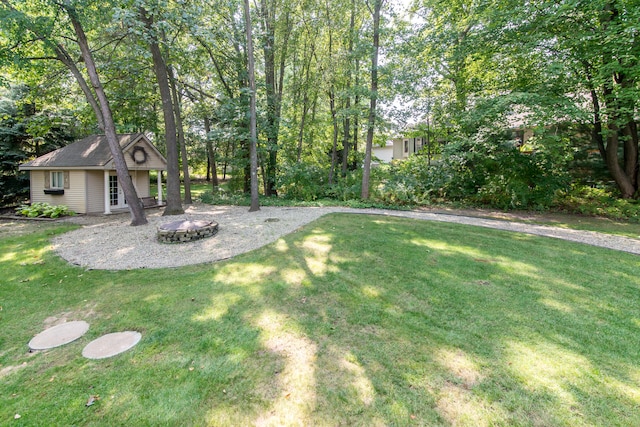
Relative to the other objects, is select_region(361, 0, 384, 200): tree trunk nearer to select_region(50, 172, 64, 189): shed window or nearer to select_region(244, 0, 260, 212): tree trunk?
select_region(244, 0, 260, 212): tree trunk

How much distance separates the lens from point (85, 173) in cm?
1166

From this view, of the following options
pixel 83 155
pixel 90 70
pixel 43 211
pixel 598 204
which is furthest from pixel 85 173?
pixel 598 204

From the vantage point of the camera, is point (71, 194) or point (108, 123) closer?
point (108, 123)

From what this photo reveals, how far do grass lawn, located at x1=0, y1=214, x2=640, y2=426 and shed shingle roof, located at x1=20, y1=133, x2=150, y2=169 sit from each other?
24.7 ft

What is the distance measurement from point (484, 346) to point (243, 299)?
288 cm

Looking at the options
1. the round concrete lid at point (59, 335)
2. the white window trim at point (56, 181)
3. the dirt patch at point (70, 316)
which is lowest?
the round concrete lid at point (59, 335)

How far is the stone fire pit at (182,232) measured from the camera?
22.4 ft

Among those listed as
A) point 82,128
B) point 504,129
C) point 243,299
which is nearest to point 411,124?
point 504,129

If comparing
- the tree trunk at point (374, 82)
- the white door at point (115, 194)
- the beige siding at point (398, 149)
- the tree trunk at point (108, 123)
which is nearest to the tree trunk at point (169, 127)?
the tree trunk at point (108, 123)

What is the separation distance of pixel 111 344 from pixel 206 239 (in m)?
3.97

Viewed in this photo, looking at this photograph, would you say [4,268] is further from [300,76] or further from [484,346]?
[300,76]

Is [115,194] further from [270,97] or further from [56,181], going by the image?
[270,97]

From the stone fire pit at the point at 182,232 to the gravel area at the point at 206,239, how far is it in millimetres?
194

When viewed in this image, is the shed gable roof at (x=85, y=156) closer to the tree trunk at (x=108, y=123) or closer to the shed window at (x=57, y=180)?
the shed window at (x=57, y=180)
